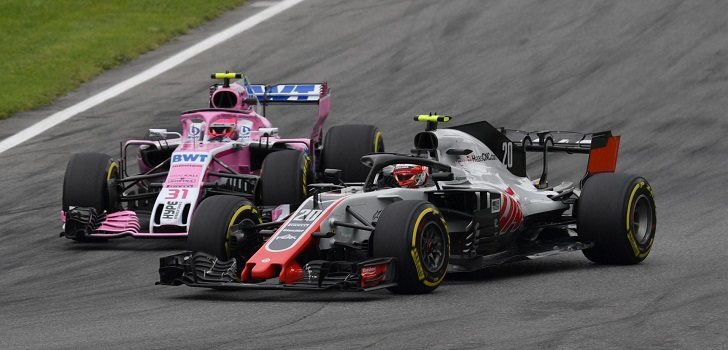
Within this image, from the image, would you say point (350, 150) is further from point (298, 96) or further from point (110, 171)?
point (110, 171)

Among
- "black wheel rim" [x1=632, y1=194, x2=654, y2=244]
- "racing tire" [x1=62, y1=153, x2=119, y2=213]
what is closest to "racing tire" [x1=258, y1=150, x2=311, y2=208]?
"racing tire" [x1=62, y1=153, x2=119, y2=213]

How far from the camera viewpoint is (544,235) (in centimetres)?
1614

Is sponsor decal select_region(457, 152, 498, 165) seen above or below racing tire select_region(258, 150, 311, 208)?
above

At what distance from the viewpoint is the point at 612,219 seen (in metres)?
15.2

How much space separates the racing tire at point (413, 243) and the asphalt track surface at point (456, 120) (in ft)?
0.60

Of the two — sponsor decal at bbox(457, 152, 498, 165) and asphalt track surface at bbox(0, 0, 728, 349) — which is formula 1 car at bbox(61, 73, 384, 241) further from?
sponsor decal at bbox(457, 152, 498, 165)

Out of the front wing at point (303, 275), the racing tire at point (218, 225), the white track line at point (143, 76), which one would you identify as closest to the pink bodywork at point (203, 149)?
the racing tire at point (218, 225)

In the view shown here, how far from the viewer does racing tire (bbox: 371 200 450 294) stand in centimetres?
1337

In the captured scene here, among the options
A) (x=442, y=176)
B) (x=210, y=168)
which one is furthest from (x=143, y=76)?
(x=442, y=176)

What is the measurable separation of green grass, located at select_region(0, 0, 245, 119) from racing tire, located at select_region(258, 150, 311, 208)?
1140 centimetres

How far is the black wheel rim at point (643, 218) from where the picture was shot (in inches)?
615

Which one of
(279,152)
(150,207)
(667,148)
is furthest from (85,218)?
(667,148)

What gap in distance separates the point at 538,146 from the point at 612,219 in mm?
1792

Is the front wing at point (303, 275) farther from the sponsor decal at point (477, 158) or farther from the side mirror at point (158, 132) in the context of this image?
the side mirror at point (158, 132)
